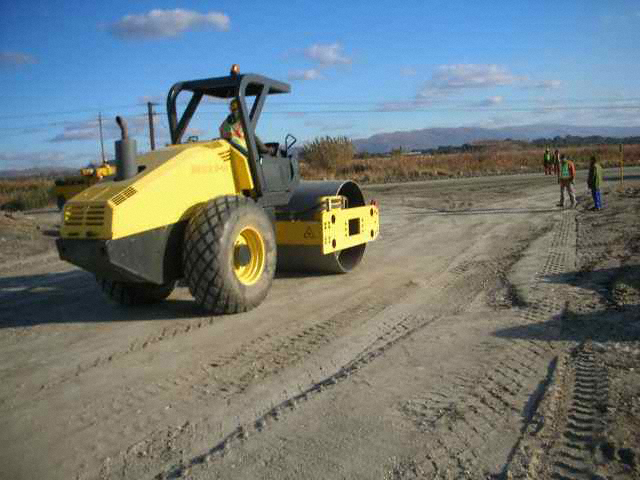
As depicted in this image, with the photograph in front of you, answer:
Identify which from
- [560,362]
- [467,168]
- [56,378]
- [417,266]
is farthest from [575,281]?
[467,168]

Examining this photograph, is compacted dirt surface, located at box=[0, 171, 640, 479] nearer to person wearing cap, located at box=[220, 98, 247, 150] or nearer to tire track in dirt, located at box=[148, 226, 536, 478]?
tire track in dirt, located at box=[148, 226, 536, 478]

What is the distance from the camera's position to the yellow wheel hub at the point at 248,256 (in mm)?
6223

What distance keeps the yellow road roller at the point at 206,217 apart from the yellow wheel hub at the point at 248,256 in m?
0.01

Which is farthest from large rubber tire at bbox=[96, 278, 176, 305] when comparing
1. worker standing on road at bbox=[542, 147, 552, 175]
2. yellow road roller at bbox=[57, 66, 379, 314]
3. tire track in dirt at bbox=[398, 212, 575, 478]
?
worker standing on road at bbox=[542, 147, 552, 175]

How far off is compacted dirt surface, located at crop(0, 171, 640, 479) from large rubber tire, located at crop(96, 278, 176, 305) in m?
0.17

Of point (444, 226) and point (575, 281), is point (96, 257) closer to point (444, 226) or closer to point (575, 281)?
point (575, 281)

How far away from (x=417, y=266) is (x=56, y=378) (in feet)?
17.6

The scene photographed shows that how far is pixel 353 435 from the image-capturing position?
3525 mm

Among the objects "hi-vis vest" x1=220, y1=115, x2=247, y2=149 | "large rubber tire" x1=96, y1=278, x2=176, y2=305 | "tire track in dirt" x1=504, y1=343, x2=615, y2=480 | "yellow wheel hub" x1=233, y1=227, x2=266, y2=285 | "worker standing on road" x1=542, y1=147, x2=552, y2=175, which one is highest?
"hi-vis vest" x1=220, y1=115, x2=247, y2=149

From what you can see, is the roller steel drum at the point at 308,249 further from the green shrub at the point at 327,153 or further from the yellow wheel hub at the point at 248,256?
Result: the green shrub at the point at 327,153

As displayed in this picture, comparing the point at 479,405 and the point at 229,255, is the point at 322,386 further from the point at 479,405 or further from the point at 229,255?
the point at 229,255

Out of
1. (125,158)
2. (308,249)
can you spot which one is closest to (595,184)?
(308,249)

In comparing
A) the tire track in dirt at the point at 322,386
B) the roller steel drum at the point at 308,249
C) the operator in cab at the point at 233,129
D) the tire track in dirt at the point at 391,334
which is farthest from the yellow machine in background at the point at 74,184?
the tire track in dirt at the point at 322,386

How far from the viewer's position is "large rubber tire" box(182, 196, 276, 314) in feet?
18.5
